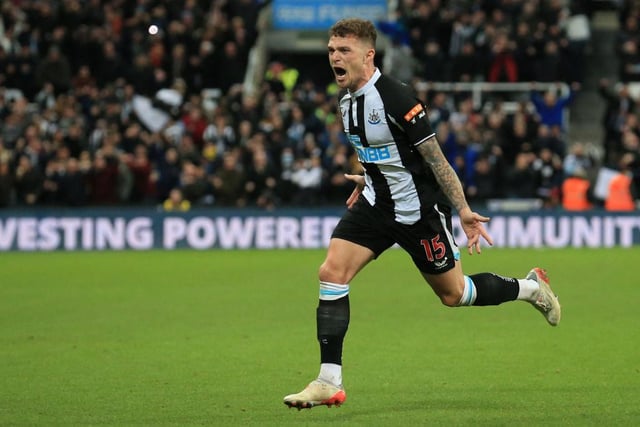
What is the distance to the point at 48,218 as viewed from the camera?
71.2 feet

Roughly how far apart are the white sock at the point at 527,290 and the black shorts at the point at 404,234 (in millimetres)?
779

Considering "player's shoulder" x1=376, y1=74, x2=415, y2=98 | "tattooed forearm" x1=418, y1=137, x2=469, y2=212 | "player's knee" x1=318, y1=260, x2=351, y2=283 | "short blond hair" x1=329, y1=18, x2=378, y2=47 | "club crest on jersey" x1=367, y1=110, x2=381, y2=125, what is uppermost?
"short blond hair" x1=329, y1=18, x2=378, y2=47

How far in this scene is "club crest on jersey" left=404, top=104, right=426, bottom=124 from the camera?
273 inches

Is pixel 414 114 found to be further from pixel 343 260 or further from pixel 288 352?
pixel 288 352

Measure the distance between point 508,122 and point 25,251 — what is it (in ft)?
30.5

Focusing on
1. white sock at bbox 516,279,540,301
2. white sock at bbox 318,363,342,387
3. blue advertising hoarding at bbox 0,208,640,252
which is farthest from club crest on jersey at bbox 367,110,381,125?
blue advertising hoarding at bbox 0,208,640,252

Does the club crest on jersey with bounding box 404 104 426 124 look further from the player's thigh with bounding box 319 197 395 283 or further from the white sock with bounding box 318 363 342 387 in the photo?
the white sock with bounding box 318 363 342 387

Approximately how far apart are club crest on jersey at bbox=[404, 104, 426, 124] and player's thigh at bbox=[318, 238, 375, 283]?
81 cm

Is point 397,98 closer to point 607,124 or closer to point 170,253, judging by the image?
point 170,253

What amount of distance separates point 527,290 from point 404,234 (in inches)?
44.5

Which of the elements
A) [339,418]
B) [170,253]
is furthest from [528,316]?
[170,253]

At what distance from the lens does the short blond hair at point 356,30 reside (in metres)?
7.02

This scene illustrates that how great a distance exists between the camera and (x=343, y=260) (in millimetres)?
7145

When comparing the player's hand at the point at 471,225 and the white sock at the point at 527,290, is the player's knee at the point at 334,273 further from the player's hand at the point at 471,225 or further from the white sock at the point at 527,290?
the white sock at the point at 527,290
